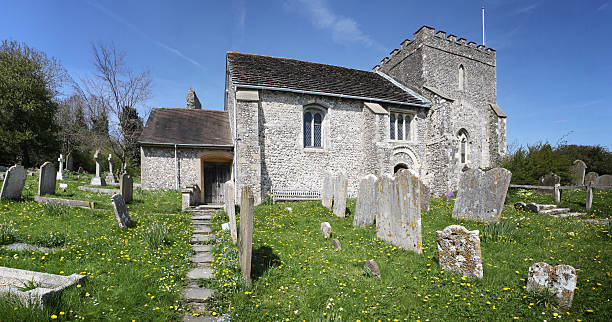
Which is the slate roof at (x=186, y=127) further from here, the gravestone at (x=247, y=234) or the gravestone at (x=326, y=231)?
the gravestone at (x=247, y=234)

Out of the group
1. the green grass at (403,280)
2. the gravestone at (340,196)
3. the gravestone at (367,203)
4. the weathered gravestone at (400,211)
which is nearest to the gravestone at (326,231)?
the green grass at (403,280)

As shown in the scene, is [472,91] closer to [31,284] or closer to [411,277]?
[411,277]

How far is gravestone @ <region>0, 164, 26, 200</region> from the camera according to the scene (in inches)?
318

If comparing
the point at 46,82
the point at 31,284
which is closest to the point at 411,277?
the point at 31,284

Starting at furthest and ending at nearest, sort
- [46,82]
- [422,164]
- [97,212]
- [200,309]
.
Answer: [46,82] → [422,164] → [97,212] → [200,309]

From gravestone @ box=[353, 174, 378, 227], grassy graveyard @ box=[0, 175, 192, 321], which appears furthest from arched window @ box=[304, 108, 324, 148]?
grassy graveyard @ box=[0, 175, 192, 321]

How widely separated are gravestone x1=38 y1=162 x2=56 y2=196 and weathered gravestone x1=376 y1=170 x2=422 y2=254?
464 inches

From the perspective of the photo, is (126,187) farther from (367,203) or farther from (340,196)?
(367,203)

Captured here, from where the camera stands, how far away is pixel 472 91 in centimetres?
1939

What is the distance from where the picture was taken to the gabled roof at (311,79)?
544 inches

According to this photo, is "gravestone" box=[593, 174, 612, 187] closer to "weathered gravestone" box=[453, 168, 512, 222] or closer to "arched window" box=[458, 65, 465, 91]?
"arched window" box=[458, 65, 465, 91]

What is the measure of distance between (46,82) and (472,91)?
33466 mm

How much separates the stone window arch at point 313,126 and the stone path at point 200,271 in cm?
763

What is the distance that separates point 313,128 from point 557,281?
12244 mm
